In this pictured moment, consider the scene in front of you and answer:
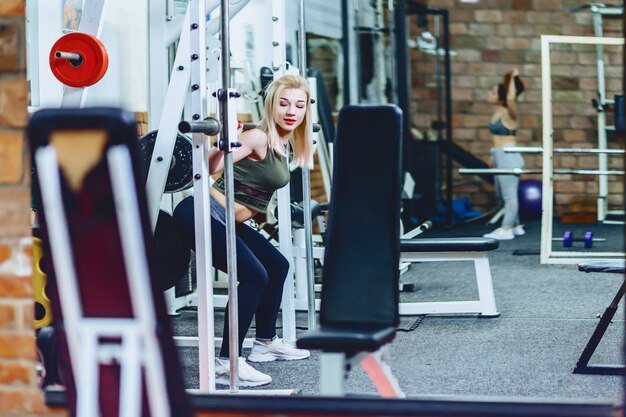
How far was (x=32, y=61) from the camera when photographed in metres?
3.83

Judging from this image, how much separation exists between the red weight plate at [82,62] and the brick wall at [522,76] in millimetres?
7161

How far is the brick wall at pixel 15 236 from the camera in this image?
57.8 inches

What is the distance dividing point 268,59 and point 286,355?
2725mm

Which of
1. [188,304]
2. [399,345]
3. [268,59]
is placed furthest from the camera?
[268,59]

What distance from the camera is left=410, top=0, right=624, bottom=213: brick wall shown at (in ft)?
33.4

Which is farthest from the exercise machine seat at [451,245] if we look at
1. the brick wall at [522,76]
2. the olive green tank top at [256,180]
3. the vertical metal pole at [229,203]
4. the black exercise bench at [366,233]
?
the brick wall at [522,76]

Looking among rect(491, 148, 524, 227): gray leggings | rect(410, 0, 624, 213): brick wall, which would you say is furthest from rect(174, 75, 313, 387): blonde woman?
rect(410, 0, 624, 213): brick wall

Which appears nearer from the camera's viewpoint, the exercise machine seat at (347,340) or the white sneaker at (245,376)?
the exercise machine seat at (347,340)

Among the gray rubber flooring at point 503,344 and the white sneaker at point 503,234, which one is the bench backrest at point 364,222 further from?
the white sneaker at point 503,234

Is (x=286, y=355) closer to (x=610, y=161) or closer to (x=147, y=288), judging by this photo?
(x=147, y=288)

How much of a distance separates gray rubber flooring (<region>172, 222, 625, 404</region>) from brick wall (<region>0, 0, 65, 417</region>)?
1.59 metres

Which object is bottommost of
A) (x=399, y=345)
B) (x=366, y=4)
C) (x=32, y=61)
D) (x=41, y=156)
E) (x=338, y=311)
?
(x=399, y=345)

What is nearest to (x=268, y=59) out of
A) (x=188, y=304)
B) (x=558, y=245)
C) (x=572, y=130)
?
(x=188, y=304)

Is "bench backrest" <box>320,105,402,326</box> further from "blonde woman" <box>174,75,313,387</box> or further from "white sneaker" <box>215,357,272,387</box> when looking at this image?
"white sneaker" <box>215,357,272,387</box>
